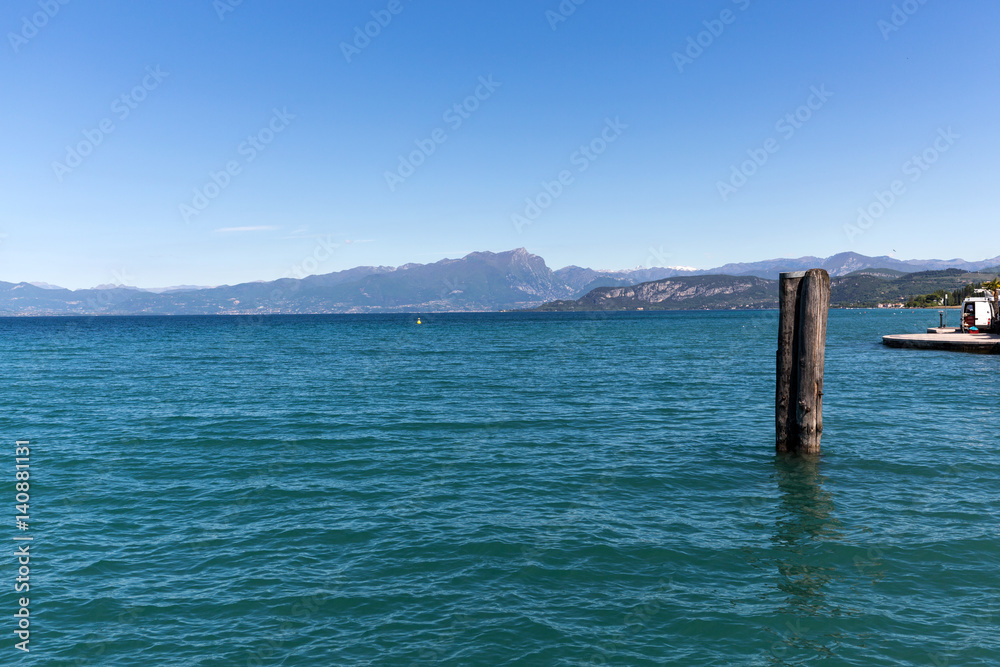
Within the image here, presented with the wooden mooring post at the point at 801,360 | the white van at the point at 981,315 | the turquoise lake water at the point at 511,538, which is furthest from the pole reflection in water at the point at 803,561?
the white van at the point at 981,315

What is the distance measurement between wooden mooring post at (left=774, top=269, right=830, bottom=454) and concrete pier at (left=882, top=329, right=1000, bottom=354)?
42031mm

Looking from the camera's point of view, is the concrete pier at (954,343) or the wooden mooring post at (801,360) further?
the concrete pier at (954,343)

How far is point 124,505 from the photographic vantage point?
1513 centimetres

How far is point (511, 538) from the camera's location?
1246 cm

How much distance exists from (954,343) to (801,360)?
147ft

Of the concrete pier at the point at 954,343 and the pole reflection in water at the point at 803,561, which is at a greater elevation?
the concrete pier at the point at 954,343

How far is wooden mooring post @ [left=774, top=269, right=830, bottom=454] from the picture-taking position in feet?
57.2

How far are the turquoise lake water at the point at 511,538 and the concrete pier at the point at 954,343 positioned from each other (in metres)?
27.8

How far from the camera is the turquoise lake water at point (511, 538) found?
8938mm

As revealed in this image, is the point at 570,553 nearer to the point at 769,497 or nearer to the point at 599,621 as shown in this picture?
the point at 599,621

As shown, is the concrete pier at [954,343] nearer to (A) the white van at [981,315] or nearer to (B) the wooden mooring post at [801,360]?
(A) the white van at [981,315]

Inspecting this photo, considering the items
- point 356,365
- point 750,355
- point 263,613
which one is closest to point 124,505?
point 263,613

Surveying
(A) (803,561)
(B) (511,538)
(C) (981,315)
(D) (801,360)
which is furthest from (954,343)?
(B) (511,538)

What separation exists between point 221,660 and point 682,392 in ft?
92.9
